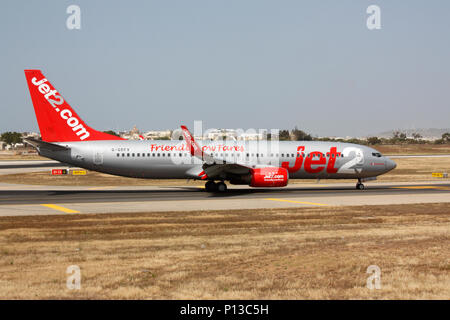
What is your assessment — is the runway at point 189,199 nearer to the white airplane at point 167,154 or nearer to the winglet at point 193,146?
the white airplane at point 167,154

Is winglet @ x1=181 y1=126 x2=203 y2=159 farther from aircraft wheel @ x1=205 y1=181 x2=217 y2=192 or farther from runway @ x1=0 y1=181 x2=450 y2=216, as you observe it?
runway @ x1=0 y1=181 x2=450 y2=216

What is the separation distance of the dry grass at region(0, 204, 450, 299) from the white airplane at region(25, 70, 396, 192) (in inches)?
428

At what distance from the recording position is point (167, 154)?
32.6 meters

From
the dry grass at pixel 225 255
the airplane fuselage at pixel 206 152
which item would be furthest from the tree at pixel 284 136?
the dry grass at pixel 225 255

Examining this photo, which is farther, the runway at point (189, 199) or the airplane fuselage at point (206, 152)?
the airplane fuselage at point (206, 152)

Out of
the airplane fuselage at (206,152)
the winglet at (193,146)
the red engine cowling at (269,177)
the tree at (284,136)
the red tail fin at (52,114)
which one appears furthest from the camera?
the tree at (284,136)

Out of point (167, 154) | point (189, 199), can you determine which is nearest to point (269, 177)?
point (189, 199)

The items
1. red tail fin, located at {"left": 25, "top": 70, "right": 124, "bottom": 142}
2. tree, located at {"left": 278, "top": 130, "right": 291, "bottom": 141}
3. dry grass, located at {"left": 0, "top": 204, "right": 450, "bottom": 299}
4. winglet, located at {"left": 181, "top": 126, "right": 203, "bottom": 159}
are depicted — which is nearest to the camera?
dry grass, located at {"left": 0, "top": 204, "right": 450, "bottom": 299}

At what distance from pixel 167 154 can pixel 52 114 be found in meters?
8.46

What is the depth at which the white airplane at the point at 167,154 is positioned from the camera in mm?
31578

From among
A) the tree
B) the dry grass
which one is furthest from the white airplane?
the tree

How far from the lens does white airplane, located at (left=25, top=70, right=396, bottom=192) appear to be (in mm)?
31578

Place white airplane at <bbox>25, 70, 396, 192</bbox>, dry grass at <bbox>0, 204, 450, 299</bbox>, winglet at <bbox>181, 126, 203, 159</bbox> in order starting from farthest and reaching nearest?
white airplane at <bbox>25, 70, 396, 192</bbox> < winglet at <bbox>181, 126, 203, 159</bbox> < dry grass at <bbox>0, 204, 450, 299</bbox>
